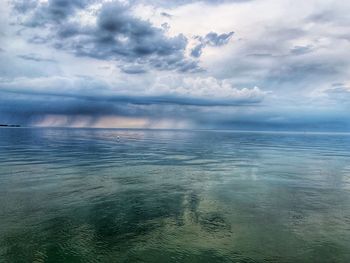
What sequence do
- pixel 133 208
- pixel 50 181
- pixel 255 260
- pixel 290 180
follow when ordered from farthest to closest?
pixel 290 180
pixel 50 181
pixel 133 208
pixel 255 260

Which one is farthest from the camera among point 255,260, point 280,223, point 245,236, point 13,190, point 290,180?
point 290,180

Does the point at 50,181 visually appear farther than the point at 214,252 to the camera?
Yes

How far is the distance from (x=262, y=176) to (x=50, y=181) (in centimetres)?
3015

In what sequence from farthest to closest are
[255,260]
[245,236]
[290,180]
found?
1. [290,180]
2. [245,236]
3. [255,260]

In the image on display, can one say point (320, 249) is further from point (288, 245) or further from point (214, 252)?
point (214, 252)

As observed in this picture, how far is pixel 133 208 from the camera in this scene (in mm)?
27625

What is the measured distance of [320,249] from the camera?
19422 millimetres

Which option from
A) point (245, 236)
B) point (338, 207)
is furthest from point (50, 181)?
point (338, 207)

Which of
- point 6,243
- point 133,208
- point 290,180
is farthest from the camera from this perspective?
point 290,180

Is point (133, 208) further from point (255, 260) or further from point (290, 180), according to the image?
point (290, 180)

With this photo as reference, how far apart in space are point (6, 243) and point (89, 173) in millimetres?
27096

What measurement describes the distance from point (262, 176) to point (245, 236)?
86.6 ft

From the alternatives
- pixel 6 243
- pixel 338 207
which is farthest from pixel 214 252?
pixel 338 207

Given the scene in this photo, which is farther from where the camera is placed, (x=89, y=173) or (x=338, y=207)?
(x=89, y=173)
